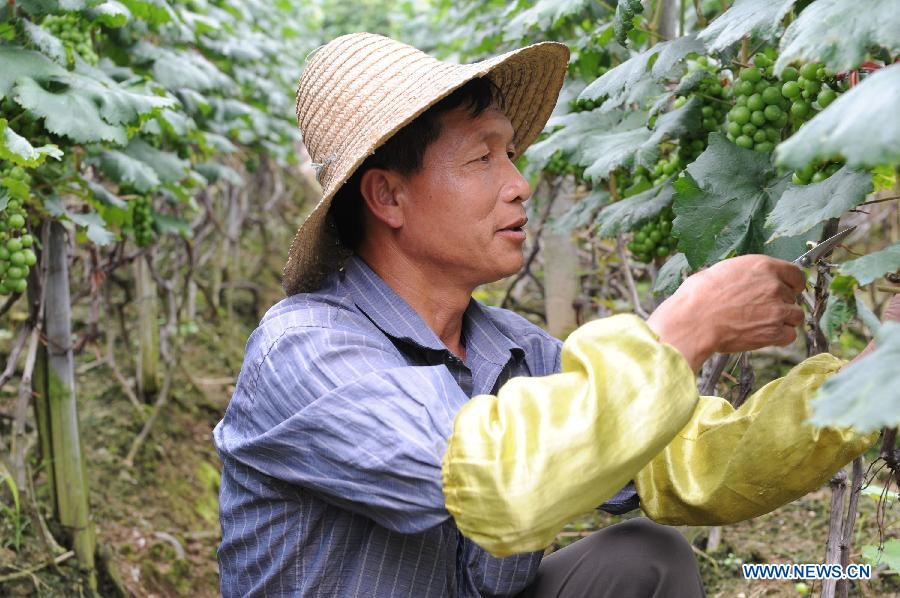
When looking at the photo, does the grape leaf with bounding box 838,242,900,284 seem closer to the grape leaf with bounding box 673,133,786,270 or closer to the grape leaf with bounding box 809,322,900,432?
the grape leaf with bounding box 809,322,900,432

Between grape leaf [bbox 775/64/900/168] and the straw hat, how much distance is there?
92 cm

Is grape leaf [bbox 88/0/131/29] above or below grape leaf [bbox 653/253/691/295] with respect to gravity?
above

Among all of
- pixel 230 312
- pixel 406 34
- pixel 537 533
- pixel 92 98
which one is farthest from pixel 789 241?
pixel 406 34

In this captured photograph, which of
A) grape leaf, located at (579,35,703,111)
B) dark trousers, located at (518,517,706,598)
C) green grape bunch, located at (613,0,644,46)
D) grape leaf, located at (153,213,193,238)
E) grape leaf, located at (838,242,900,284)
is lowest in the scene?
grape leaf, located at (153,213,193,238)

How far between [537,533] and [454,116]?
0.90m

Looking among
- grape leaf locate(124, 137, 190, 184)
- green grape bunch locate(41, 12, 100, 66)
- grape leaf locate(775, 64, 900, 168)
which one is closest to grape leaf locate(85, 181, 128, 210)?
grape leaf locate(124, 137, 190, 184)

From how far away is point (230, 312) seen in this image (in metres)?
6.35

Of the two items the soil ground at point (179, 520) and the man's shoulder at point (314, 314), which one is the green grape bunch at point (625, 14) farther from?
the soil ground at point (179, 520)

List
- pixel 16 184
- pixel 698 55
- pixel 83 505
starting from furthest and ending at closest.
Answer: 1. pixel 83 505
2. pixel 16 184
3. pixel 698 55

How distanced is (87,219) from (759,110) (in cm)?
200

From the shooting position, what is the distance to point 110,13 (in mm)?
2723

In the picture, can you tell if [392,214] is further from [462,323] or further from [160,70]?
[160,70]

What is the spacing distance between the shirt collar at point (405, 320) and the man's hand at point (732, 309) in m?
0.55

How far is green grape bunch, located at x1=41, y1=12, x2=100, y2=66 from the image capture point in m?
2.84
